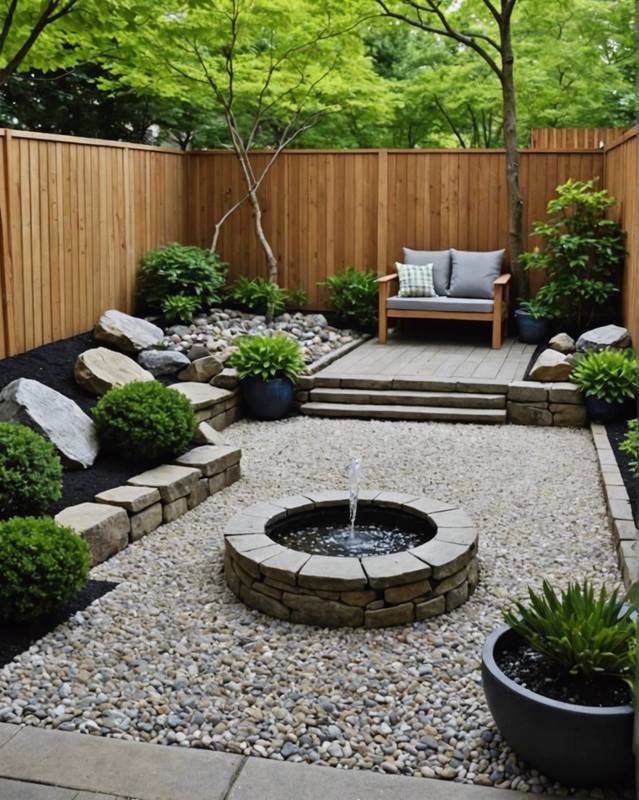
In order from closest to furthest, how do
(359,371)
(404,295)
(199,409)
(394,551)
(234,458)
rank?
(394,551), (234,458), (199,409), (359,371), (404,295)

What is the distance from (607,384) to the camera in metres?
7.20

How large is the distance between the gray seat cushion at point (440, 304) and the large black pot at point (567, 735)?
6.73 meters

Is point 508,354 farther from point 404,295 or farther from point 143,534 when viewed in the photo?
point 143,534

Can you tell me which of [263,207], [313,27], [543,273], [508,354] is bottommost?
[508,354]

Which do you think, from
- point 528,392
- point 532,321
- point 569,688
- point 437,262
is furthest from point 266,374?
point 569,688

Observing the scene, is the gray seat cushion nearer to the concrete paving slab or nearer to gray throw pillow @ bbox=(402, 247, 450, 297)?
gray throw pillow @ bbox=(402, 247, 450, 297)

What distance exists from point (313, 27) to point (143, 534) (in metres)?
6.71

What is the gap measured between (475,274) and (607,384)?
2.92m

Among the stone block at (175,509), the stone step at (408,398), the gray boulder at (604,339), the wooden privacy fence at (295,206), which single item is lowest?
the stone block at (175,509)

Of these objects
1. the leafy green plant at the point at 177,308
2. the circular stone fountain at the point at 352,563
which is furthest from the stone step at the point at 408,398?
the circular stone fountain at the point at 352,563

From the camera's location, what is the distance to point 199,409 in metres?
7.15

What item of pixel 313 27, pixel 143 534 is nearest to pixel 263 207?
pixel 313 27

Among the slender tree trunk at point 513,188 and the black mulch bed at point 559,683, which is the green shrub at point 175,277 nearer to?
the slender tree trunk at point 513,188

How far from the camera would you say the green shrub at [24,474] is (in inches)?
178
